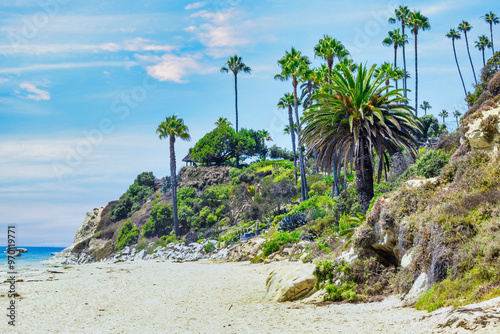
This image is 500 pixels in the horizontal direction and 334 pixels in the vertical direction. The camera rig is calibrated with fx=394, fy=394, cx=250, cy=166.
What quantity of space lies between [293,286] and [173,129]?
40336mm

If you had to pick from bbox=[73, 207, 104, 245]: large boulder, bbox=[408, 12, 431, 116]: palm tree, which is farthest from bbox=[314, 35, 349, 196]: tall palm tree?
bbox=[73, 207, 104, 245]: large boulder

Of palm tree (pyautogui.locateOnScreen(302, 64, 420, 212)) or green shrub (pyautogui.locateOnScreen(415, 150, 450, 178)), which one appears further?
green shrub (pyautogui.locateOnScreen(415, 150, 450, 178))

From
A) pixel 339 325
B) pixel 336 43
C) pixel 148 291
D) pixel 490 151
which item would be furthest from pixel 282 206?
pixel 339 325

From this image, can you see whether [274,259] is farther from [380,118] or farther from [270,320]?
[270,320]

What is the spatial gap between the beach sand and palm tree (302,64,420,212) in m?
6.60

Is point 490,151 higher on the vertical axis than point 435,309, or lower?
higher

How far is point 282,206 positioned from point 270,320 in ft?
107

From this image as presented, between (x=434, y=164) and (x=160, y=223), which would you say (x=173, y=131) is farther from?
(x=434, y=164)

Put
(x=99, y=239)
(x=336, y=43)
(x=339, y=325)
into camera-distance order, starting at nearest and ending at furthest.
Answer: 1. (x=339, y=325)
2. (x=336, y=43)
3. (x=99, y=239)

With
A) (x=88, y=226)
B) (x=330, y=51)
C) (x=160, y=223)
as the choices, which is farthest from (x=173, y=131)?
(x=88, y=226)

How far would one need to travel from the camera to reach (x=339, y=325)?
8.16 m

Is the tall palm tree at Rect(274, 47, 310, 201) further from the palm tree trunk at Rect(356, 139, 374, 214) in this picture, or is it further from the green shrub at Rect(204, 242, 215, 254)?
the palm tree trunk at Rect(356, 139, 374, 214)

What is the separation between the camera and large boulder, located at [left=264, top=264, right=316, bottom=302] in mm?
11554

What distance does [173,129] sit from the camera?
4956cm
